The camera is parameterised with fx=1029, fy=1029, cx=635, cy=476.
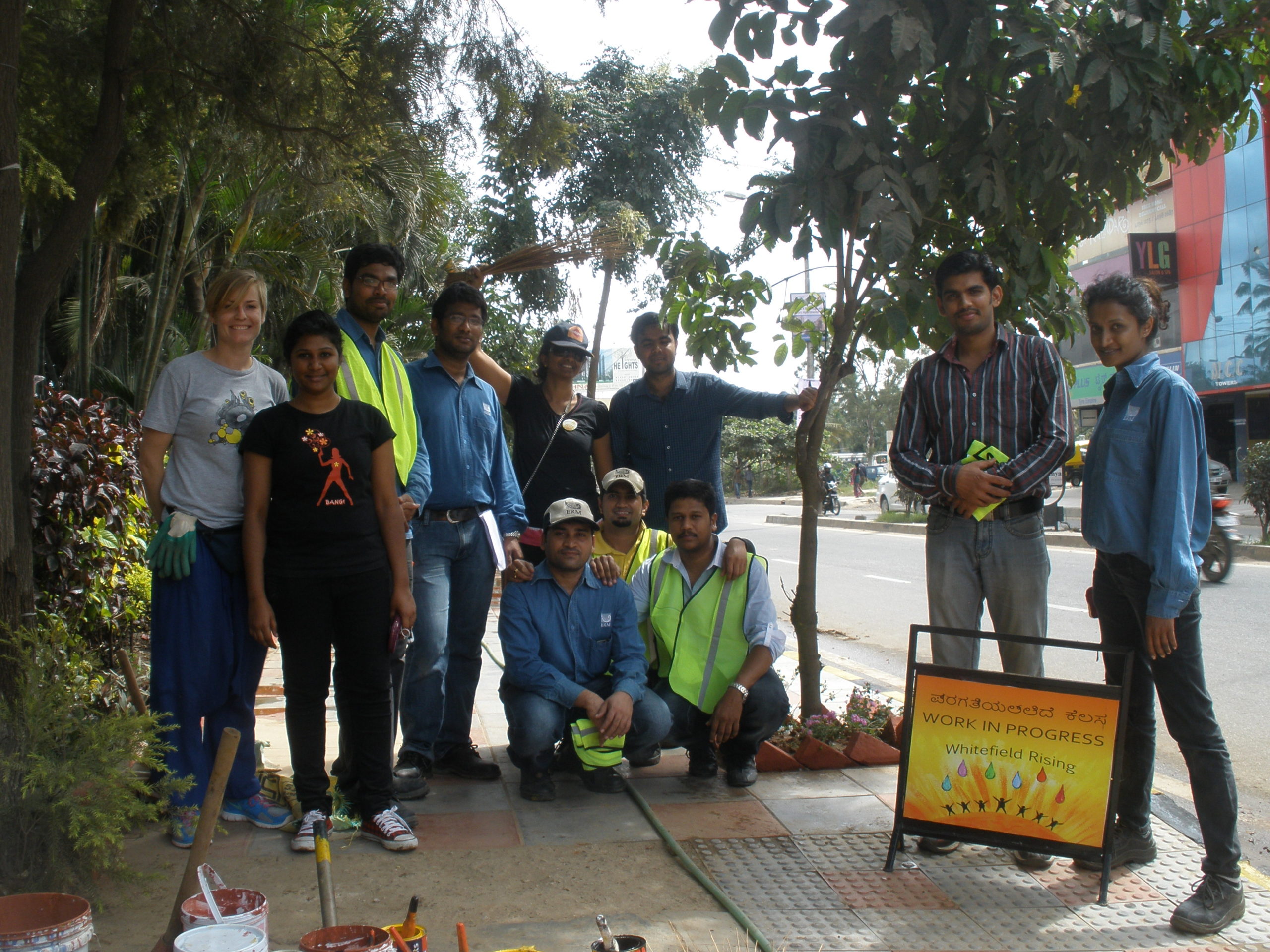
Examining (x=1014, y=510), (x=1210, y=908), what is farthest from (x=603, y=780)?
(x=1210, y=908)

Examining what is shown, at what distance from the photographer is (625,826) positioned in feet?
12.4

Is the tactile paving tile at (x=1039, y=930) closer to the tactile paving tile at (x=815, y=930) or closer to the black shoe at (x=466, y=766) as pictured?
the tactile paving tile at (x=815, y=930)

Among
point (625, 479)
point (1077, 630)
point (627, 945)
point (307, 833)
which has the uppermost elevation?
point (625, 479)

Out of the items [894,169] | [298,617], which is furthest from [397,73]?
[298,617]

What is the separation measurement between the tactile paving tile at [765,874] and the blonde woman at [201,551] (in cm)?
156

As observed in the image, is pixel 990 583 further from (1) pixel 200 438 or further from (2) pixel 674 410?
(1) pixel 200 438

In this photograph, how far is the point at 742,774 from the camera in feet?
14.0

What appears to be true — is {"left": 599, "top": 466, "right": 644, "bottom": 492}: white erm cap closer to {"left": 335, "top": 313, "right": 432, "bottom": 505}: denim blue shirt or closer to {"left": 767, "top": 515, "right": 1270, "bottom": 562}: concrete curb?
{"left": 335, "top": 313, "right": 432, "bottom": 505}: denim blue shirt

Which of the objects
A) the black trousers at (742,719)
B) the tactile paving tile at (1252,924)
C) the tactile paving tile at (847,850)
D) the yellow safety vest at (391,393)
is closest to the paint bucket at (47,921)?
the yellow safety vest at (391,393)

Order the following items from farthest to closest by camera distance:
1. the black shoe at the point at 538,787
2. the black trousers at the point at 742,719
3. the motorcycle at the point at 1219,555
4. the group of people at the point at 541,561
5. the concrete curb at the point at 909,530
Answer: the concrete curb at the point at 909,530, the motorcycle at the point at 1219,555, the black trousers at the point at 742,719, the black shoe at the point at 538,787, the group of people at the point at 541,561

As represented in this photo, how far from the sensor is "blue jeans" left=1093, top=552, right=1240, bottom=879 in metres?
3.14

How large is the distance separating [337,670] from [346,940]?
1505 millimetres

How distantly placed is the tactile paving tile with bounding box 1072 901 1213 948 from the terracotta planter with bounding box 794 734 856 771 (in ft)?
4.69

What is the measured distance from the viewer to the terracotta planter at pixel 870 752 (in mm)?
4543
